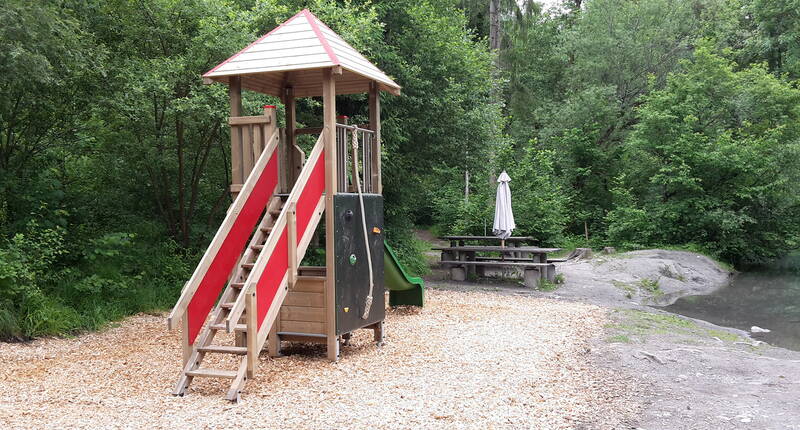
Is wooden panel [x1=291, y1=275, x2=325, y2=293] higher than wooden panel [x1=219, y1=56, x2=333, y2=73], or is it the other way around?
wooden panel [x1=219, y1=56, x2=333, y2=73]

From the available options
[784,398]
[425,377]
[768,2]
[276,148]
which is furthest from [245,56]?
[768,2]

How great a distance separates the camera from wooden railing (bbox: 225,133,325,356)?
5.19m

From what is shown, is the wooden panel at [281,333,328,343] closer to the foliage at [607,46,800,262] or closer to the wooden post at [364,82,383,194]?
the wooden post at [364,82,383,194]

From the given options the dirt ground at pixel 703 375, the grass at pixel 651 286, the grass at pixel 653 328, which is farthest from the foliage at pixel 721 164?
the dirt ground at pixel 703 375

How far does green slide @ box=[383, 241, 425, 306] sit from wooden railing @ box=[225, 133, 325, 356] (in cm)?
256

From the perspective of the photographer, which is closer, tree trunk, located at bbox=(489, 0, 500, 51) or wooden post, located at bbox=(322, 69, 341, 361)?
wooden post, located at bbox=(322, 69, 341, 361)

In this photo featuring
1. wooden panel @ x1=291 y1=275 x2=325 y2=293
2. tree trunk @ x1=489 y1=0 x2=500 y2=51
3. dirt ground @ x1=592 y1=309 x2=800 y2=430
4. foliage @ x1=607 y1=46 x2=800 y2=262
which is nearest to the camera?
dirt ground @ x1=592 y1=309 x2=800 y2=430

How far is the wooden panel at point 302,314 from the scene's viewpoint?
656 centimetres

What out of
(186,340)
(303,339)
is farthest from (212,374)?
(303,339)

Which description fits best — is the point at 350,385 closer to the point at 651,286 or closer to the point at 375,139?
the point at 375,139

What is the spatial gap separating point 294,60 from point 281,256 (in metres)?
1.99

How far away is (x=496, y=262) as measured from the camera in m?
13.9

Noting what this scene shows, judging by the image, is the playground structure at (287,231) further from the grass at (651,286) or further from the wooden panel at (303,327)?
the grass at (651,286)

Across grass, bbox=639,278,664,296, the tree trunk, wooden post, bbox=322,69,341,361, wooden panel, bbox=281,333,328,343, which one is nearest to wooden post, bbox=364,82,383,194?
wooden post, bbox=322,69,341,361
